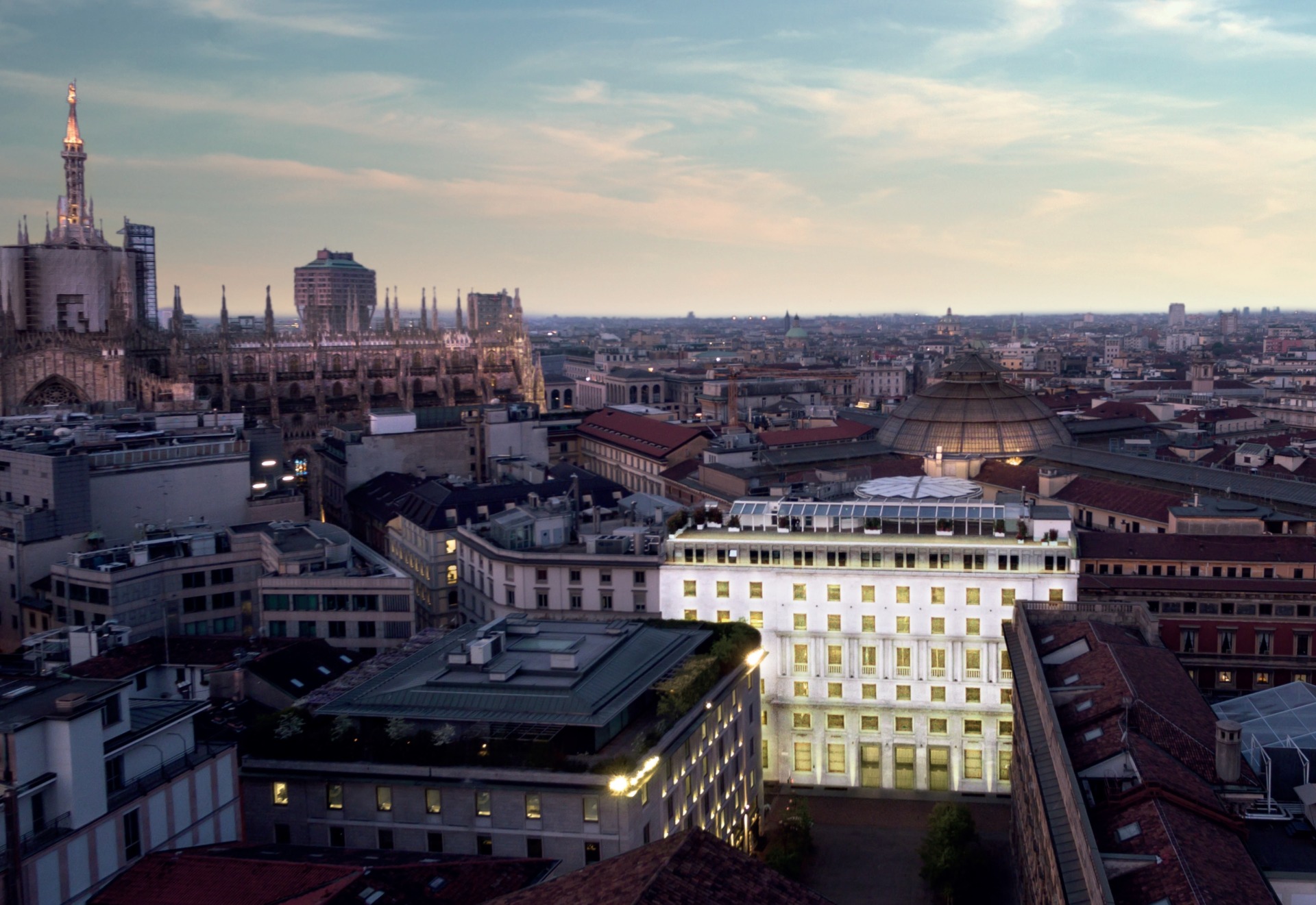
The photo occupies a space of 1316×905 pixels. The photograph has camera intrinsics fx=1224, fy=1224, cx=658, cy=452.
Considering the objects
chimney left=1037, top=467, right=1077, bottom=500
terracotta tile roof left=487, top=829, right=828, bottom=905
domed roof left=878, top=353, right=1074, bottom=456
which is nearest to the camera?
terracotta tile roof left=487, top=829, right=828, bottom=905

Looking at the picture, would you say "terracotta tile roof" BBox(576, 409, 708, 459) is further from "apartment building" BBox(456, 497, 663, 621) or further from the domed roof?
"apartment building" BBox(456, 497, 663, 621)

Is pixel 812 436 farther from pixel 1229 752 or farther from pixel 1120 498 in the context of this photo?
pixel 1229 752

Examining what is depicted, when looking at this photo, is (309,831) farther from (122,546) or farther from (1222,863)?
(122,546)

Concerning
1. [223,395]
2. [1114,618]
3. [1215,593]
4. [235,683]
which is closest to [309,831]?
[235,683]

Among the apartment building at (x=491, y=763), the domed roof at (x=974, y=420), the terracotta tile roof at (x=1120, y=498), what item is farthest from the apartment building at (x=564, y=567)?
the domed roof at (x=974, y=420)

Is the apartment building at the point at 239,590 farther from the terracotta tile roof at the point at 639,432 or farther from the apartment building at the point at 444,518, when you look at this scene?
the terracotta tile roof at the point at 639,432

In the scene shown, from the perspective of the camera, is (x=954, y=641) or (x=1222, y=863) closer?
(x=1222, y=863)

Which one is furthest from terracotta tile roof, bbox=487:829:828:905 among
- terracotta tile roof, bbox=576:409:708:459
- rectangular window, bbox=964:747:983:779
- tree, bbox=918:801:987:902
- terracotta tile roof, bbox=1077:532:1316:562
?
terracotta tile roof, bbox=576:409:708:459
